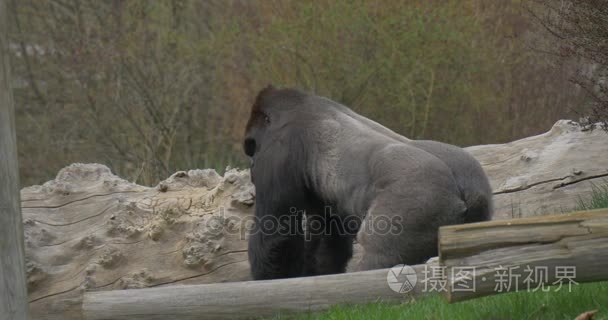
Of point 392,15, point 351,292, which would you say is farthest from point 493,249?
point 392,15

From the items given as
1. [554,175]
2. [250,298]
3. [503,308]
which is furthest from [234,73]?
[503,308]

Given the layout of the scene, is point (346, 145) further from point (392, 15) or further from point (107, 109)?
point (107, 109)

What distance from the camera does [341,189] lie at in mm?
5340

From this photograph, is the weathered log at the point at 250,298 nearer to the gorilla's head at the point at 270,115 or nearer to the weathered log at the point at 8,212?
the weathered log at the point at 8,212

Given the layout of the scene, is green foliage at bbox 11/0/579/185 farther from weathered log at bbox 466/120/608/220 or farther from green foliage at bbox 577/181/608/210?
green foliage at bbox 577/181/608/210

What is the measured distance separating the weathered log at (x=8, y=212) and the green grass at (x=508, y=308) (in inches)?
53.0

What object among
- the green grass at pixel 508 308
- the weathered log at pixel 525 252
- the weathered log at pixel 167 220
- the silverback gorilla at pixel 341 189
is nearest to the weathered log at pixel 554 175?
the weathered log at pixel 167 220

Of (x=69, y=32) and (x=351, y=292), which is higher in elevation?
(x=69, y=32)

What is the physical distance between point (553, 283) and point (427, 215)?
1.44 m

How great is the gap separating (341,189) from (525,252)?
1.99 metres

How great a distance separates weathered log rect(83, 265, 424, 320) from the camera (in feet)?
14.2

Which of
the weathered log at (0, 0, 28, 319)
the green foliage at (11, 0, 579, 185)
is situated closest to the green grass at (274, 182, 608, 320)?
the weathered log at (0, 0, 28, 319)

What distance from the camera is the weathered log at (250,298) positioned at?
434 cm

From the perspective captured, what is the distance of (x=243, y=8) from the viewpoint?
456 inches
